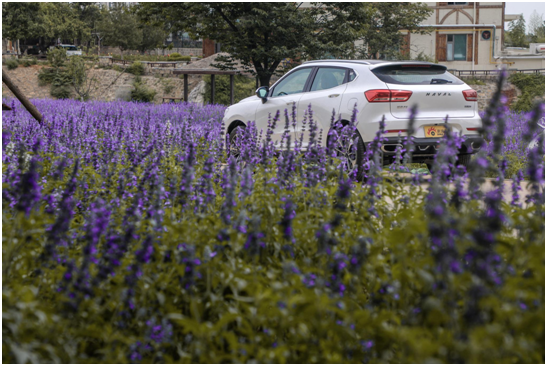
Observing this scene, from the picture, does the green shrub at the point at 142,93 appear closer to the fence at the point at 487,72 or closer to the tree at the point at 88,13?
the fence at the point at 487,72

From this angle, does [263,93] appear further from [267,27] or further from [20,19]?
[20,19]

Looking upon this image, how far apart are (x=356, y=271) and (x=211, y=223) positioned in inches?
41.0

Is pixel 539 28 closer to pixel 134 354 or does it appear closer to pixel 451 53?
pixel 451 53

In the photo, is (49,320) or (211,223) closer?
(49,320)

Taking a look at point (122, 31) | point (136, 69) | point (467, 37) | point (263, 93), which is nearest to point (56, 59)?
point (136, 69)

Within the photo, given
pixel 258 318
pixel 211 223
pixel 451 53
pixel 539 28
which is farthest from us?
pixel 539 28

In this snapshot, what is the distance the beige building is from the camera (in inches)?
1989

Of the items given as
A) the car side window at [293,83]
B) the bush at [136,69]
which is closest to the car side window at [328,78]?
the car side window at [293,83]

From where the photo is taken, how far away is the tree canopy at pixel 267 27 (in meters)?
22.3

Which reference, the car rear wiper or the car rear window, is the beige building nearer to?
the car rear window

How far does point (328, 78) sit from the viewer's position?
888 cm

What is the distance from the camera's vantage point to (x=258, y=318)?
2.44 metres

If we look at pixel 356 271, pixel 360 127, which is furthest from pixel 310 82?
pixel 356 271

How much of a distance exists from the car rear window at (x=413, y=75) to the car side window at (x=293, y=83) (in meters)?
1.57
